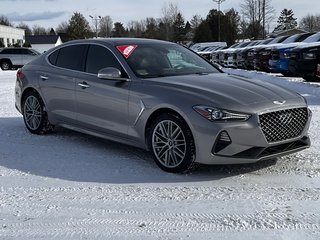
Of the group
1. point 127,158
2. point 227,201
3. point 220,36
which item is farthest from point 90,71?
point 220,36

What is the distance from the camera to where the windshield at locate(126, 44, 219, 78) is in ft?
18.7

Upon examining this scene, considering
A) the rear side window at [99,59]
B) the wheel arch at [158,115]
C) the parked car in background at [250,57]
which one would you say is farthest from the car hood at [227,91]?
the parked car in background at [250,57]

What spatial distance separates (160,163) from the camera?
514 cm

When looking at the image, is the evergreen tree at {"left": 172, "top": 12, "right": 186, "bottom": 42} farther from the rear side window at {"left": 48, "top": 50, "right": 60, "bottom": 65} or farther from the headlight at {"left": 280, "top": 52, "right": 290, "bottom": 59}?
the rear side window at {"left": 48, "top": 50, "right": 60, "bottom": 65}

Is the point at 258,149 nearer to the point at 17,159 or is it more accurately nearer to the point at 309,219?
the point at 309,219

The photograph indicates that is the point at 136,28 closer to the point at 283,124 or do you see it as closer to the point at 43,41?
the point at 43,41

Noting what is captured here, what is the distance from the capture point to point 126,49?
592 cm

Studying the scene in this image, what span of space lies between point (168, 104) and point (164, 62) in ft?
3.84

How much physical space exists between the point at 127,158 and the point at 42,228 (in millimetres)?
2151

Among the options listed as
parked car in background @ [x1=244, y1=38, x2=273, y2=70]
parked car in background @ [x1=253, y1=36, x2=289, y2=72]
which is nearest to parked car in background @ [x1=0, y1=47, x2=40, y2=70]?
parked car in background @ [x1=244, y1=38, x2=273, y2=70]

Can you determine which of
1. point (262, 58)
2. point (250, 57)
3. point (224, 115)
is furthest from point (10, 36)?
point (224, 115)

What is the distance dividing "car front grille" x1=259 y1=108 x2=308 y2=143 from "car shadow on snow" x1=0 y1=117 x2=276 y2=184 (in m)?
0.52

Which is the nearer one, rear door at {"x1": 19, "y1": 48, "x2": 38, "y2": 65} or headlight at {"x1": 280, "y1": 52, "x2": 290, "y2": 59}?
headlight at {"x1": 280, "y1": 52, "x2": 290, "y2": 59}

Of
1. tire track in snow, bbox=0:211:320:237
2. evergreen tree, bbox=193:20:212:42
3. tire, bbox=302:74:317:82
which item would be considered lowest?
tire track in snow, bbox=0:211:320:237
